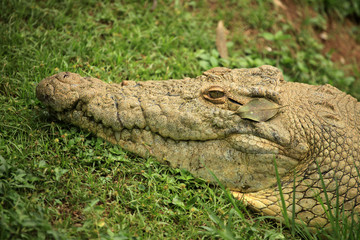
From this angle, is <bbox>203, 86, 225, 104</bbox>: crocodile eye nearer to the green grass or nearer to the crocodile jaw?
the crocodile jaw

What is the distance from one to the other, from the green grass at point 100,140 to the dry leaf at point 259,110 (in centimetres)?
67

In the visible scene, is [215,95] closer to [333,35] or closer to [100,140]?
[100,140]

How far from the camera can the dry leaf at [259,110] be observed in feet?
9.11

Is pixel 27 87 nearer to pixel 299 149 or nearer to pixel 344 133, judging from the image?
pixel 299 149

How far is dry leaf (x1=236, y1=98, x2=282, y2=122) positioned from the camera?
109 inches

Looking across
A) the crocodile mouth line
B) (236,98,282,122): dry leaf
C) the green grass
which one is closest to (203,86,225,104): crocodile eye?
(236,98,282,122): dry leaf

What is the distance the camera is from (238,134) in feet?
9.16

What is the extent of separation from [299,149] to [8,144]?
2287 millimetres

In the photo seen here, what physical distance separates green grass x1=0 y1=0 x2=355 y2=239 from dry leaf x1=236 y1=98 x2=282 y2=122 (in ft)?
2.20

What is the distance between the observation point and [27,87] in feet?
11.0

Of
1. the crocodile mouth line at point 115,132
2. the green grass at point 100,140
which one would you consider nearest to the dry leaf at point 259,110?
the crocodile mouth line at point 115,132

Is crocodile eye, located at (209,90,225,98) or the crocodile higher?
crocodile eye, located at (209,90,225,98)

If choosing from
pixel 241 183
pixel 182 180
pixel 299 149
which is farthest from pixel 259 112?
pixel 182 180

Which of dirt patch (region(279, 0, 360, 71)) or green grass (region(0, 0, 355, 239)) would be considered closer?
green grass (region(0, 0, 355, 239))
